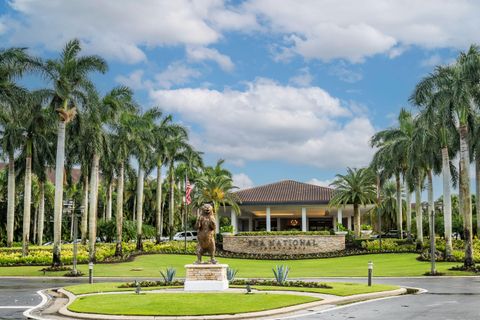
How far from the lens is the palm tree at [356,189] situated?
60.0 metres

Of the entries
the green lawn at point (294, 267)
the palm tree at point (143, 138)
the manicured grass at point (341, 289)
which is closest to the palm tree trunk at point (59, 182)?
the green lawn at point (294, 267)

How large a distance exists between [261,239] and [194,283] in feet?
118

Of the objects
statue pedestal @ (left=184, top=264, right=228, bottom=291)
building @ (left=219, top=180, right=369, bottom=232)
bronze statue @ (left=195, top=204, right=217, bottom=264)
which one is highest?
building @ (left=219, top=180, right=369, bottom=232)

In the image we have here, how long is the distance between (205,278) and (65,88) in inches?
828

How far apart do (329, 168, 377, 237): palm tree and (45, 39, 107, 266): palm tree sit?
1199 inches

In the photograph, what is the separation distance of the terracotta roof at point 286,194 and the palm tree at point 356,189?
12.7ft

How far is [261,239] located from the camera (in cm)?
5750

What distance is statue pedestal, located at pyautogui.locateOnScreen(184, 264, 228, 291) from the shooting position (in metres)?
21.9

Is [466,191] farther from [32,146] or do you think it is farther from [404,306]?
[32,146]

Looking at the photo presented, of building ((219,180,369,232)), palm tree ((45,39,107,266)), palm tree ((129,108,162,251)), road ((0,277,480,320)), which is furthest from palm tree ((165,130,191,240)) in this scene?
road ((0,277,480,320))

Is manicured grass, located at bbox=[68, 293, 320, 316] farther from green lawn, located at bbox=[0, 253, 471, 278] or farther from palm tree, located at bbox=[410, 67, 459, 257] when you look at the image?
palm tree, located at bbox=[410, 67, 459, 257]

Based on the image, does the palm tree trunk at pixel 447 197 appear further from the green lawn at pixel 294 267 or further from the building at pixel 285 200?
the building at pixel 285 200

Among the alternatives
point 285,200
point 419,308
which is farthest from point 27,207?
point 419,308

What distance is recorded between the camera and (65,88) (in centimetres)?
3794
